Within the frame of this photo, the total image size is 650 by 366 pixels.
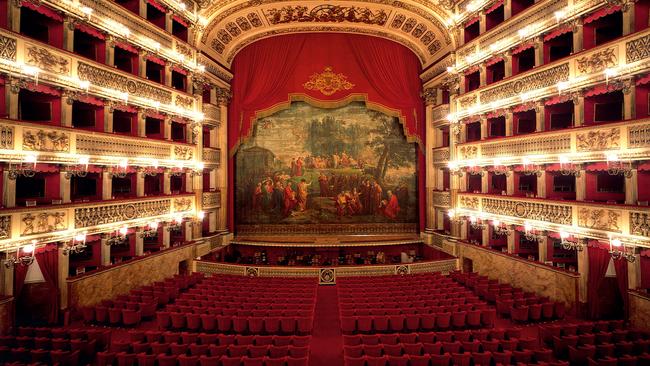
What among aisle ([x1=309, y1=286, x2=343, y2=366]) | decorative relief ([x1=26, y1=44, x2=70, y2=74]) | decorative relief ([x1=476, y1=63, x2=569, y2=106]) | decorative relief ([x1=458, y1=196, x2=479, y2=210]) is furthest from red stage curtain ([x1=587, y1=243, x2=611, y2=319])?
decorative relief ([x1=26, y1=44, x2=70, y2=74])

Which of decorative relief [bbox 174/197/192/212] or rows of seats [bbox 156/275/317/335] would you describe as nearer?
rows of seats [bbox 156/275/317/335]

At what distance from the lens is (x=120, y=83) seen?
14.2 m

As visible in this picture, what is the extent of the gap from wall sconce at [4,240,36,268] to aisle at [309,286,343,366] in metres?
8.09

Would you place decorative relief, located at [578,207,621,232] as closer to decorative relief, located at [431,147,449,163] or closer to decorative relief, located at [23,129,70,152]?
decorative relief, located at [431,147,449,163]

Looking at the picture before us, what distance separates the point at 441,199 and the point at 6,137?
1784 centimetres

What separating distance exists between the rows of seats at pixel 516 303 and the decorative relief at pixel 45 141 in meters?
14.2

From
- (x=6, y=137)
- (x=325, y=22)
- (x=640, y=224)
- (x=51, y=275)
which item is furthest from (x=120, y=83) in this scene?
(x=640, y=224)

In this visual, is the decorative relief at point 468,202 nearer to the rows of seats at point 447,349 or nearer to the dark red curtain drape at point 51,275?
the rows of seats at point 447,349

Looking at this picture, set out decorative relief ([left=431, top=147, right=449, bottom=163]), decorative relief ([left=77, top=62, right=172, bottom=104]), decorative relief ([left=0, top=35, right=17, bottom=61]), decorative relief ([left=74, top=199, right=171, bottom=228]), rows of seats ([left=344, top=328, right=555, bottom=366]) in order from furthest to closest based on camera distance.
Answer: decorative relief ([left=431, top=147, right=449, bottom=163]) → decorative relief ([left=77, top=62, right=172, bottom=104]) → decorative relief ([left=74, top=199, right=171, bottom=228]) → decorative relief ([left=0, top=35, right=17, bottom=61]) → rows of seats ([left=344, top=328, right=555, bottom=366])

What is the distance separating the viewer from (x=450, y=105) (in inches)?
757

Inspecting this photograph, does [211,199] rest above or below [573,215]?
above

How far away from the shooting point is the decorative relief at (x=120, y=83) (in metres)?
12.9

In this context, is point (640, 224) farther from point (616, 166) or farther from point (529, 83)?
point (529, 83)

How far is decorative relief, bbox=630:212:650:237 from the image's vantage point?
10.2 meters
